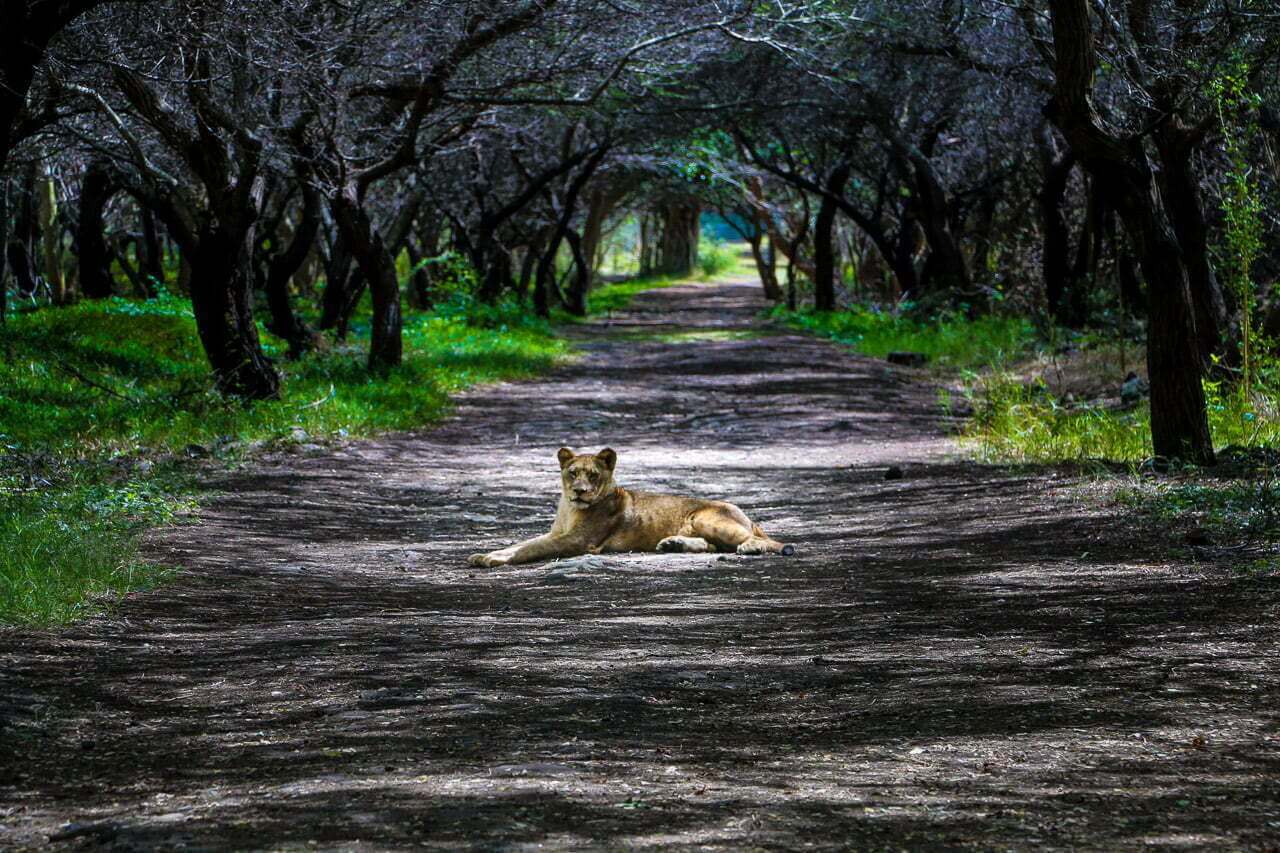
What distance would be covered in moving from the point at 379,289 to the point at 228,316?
410cm

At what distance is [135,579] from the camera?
23.8 ft

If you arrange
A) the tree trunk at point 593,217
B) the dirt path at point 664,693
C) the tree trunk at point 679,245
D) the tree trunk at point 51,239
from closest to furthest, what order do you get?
the dirt path at point 664,693, the tree trunk at point 51,239, the tree trunk at point 593,217, the tree trunk at point 679,245

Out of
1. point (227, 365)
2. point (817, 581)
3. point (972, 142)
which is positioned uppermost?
point (972, 142)

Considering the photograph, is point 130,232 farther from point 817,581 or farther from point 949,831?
point 949,831

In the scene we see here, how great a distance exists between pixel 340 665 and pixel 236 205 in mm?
9749

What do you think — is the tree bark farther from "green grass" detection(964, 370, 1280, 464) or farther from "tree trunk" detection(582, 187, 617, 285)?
"tree trunk" detection(582, 187, 617, 285)

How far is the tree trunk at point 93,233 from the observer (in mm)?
24828

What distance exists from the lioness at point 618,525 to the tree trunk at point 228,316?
7.12m

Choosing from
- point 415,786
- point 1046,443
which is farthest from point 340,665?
point 1046,443

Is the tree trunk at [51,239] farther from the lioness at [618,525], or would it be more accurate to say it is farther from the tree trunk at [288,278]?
the lioness at [618,525]

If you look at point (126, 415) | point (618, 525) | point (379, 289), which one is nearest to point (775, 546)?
point (618, 525)

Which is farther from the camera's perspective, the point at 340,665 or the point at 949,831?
the point at 340,665

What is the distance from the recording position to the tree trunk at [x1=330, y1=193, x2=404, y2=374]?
18.5 m

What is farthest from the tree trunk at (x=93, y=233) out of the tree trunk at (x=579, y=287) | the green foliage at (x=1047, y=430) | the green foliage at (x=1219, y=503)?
the green foliage at (x=1219, y=503)
